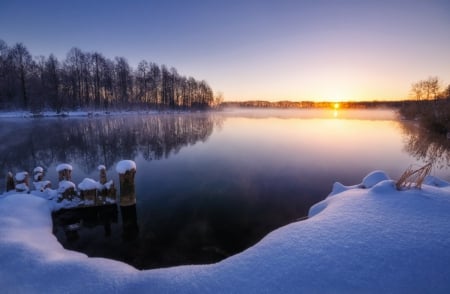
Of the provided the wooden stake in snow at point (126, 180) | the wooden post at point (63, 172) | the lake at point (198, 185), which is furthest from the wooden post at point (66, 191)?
the wooden stake in snow at point (126, 180)

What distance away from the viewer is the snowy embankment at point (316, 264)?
92.5 inches

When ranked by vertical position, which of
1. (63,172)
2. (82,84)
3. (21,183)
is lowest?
(21,183)

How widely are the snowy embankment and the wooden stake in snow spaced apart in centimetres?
292

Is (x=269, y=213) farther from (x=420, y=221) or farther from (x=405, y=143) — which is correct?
(x=405, y=143)

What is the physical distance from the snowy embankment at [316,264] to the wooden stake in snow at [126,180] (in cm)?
292

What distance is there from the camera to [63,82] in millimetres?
52219

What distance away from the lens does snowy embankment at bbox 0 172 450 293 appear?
235cm

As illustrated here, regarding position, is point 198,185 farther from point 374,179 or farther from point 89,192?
point 374,179

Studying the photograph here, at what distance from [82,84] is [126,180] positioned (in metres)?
64.4

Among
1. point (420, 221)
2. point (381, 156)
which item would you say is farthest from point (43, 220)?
point (381, 156)

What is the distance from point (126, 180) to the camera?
22.2ft

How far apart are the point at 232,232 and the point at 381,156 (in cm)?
1474

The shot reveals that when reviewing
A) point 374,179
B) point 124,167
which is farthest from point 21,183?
point 374,179

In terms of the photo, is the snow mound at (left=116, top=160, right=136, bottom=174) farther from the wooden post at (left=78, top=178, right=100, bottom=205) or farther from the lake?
the lake
